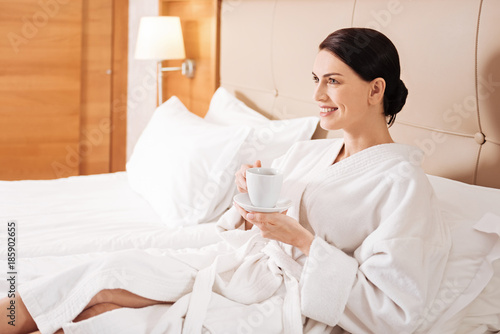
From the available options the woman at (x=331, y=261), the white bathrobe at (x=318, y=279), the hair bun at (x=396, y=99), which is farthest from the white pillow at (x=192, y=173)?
the hair bun at (x=396, y=99)

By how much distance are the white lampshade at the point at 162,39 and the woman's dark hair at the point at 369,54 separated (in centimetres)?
179

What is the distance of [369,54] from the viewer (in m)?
1.44

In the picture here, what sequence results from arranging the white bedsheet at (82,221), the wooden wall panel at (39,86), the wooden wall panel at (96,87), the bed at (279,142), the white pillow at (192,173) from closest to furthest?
the bed at (279,142) < the white bedsheet at (82,221) < the white pillow at (192,173) < the wooden wall panel at (39,86) < the wooden wall panel at (96,87)

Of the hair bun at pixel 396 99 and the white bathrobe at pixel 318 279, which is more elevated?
the hair bun at pixel 396 99

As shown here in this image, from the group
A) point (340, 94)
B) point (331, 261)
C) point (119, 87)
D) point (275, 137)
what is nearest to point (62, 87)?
point (119, 87)

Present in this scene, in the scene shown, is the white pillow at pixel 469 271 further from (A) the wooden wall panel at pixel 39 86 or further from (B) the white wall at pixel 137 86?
(A) the wooden wall panel at pixel 39 86

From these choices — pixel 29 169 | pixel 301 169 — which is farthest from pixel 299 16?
pixel 29 169

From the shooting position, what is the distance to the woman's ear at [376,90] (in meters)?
1.46

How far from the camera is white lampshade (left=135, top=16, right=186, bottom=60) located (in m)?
3.12

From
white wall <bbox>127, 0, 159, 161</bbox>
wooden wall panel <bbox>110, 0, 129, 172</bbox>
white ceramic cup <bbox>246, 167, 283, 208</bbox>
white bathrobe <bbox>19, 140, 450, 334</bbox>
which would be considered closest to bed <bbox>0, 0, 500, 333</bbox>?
white bathrobe <bbox>19, 140, 450, 334</bbox>

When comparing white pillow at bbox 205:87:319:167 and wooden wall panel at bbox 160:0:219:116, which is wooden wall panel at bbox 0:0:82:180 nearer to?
wooden wall panel at bbox 160:0:219:116

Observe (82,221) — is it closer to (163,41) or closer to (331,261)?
(331,261)

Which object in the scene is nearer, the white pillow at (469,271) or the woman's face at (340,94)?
the white pillow at (469,271)

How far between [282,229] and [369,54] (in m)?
0.50
